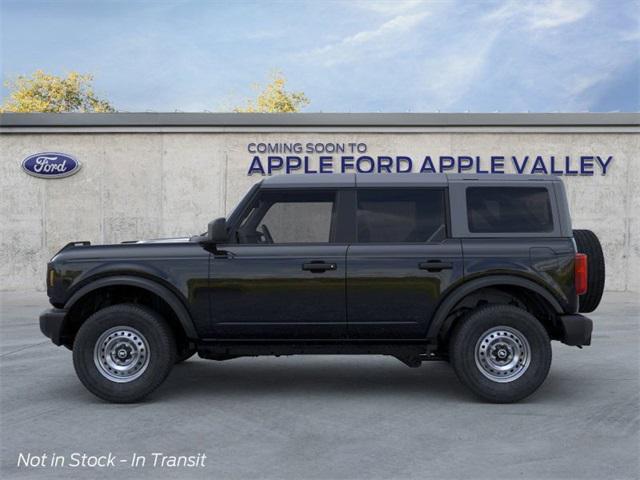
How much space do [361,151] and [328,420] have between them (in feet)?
39.6

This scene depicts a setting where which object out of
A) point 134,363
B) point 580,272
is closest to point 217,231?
point 134,363

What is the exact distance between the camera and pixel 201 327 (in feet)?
20.5

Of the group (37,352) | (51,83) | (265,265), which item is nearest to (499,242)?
(265,265)

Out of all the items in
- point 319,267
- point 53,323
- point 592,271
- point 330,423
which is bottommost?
point 330,423

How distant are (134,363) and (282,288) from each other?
1.39m

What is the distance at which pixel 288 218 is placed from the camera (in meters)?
6.32

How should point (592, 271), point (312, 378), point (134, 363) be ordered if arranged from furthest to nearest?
point (312, 378), point (592, 271), point (134, 363)

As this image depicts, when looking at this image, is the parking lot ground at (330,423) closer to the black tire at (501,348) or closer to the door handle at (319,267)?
the black tire at (501,348)

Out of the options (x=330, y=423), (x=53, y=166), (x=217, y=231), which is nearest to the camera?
(x=330, y=423)

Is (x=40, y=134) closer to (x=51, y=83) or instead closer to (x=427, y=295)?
(x=427, y=295)

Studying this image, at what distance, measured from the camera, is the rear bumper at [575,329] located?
20.1ft

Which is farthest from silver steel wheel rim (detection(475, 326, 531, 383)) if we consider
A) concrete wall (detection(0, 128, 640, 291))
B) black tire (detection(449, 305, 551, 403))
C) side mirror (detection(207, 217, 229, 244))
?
concrete wall (detection(0, 128, 640, 291))

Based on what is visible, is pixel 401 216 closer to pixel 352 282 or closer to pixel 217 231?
pixel 352 282

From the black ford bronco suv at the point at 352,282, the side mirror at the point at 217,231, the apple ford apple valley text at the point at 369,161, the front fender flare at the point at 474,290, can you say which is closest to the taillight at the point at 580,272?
the black ford bronco suv at the point at 352,282
